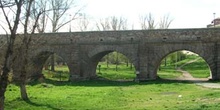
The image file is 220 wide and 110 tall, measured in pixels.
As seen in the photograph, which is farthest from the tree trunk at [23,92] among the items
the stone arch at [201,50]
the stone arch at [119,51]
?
the stone arch at [201,50]

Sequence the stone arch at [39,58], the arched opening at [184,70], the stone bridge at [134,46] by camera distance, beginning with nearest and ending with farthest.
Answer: the stone bridge at [134,46] < the stone arch at [39,58] < the arched opening at [184,70]

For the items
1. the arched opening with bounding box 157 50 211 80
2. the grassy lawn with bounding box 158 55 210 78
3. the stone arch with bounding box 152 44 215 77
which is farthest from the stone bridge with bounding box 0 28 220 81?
the grassy lawn with bounding box 158 55 210 78

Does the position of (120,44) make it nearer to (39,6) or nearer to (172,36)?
(172,36)

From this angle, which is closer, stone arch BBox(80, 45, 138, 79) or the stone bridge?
the stone bridge

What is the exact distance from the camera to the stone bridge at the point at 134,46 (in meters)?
29.5

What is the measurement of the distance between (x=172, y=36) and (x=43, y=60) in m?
13.6

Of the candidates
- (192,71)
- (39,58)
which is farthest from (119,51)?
(192,71)

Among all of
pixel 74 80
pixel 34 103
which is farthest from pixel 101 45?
pixel 34 103

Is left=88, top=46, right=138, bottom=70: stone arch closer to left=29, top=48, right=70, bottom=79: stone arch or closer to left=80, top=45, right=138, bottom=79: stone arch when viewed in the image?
left=80, top=45, right=138, bottom=79: stone arch

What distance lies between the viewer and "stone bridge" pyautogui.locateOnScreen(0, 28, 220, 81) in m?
29.5

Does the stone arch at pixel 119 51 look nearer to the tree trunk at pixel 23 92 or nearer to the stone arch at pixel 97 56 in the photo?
the stone arch at pixel 97 56

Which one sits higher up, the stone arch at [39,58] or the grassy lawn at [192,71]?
the stone arch at [39,58]

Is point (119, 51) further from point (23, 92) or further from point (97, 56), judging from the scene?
point (23, 92)

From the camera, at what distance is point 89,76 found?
1318 inches
